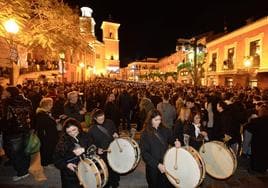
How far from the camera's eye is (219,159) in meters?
5.36

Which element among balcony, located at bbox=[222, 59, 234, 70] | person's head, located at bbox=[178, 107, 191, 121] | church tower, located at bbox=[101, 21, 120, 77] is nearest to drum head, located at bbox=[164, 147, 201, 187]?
person's head, located at bbox=[178, 107, 191, 121]

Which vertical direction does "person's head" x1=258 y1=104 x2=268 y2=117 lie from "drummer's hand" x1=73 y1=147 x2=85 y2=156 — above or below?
above

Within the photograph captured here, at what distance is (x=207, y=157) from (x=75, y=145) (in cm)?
260

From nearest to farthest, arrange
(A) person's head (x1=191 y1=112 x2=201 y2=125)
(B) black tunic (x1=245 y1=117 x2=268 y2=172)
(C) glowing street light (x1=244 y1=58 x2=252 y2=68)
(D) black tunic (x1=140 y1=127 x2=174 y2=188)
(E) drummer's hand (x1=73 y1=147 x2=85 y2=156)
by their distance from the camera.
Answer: (E) drummer's hand (x1=73 y1=147 x2=85 y2=156)
(D) black tunic (x1=140 y1=127 x2=174 y2=188)
(A) person's head (x1=191 y1=112 x2=201 y2=125)
(B) black tunic (x1=245 y1=117 x2=268 y2=172)
(C) glowing street light (x1=244 y1=58 x2=252 y2=68)

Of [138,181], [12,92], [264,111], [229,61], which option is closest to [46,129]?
[12,92]

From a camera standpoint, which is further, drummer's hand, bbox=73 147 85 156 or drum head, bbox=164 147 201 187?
drum head, bbox=164 147 201 187

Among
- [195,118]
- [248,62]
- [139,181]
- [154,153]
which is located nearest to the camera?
[154,153]

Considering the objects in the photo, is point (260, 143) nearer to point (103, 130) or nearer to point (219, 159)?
point (219, 159)

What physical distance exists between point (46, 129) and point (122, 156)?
2.66 m

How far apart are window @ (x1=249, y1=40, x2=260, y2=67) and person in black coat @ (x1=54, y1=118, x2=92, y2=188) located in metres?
21.2

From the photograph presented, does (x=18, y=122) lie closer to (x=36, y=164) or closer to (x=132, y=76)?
(x=36, y=164)

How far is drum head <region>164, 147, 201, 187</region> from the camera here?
4.31m

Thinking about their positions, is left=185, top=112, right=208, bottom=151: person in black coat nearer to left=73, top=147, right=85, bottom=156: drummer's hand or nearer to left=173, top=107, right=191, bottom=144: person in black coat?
left=173, top=107, right=191, bottom=144: person in black coat

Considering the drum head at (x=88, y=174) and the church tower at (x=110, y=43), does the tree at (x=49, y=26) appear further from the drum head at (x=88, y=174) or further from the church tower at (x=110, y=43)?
the church tower at (x=110, y=43)
